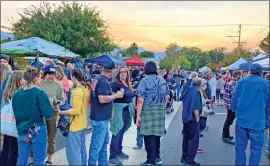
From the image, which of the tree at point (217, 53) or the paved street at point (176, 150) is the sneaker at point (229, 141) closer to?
the paved street at point (176, 150)

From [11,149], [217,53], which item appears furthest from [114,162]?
[217,53]

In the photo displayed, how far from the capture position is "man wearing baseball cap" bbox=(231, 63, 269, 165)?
4980mm

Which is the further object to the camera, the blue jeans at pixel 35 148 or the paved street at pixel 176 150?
the paved street at pixel 176 150

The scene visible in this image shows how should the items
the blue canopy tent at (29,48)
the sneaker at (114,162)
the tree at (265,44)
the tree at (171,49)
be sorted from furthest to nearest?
the tree at (171,49) → the tree at (265,44) → the blue canopy tent at (29,48) → the sneaker at (114,162)

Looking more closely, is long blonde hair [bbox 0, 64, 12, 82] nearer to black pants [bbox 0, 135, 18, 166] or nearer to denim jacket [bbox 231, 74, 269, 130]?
black pants [bbox 0, 135, 18, 166]

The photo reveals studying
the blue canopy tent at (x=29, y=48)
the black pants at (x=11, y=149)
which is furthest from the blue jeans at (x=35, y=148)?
the blue canopy tent at (x=29, y=48)

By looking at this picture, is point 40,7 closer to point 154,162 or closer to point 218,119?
point 218,119

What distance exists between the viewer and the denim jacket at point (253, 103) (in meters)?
4.97

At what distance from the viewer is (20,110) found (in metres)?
3.99

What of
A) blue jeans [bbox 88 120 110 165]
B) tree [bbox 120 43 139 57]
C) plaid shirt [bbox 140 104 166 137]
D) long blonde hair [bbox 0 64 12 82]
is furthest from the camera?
tree [bbox 120 43 139 57]

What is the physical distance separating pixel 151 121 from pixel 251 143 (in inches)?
69.8

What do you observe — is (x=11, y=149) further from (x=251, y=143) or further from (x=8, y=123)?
(x=251, y=143)

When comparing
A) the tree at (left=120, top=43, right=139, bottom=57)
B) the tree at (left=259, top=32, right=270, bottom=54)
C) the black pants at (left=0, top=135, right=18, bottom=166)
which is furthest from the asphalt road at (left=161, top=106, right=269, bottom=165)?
the tree at (left=120, top=43, right=139, bottom=57)

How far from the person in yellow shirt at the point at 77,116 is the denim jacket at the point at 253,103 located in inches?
105
